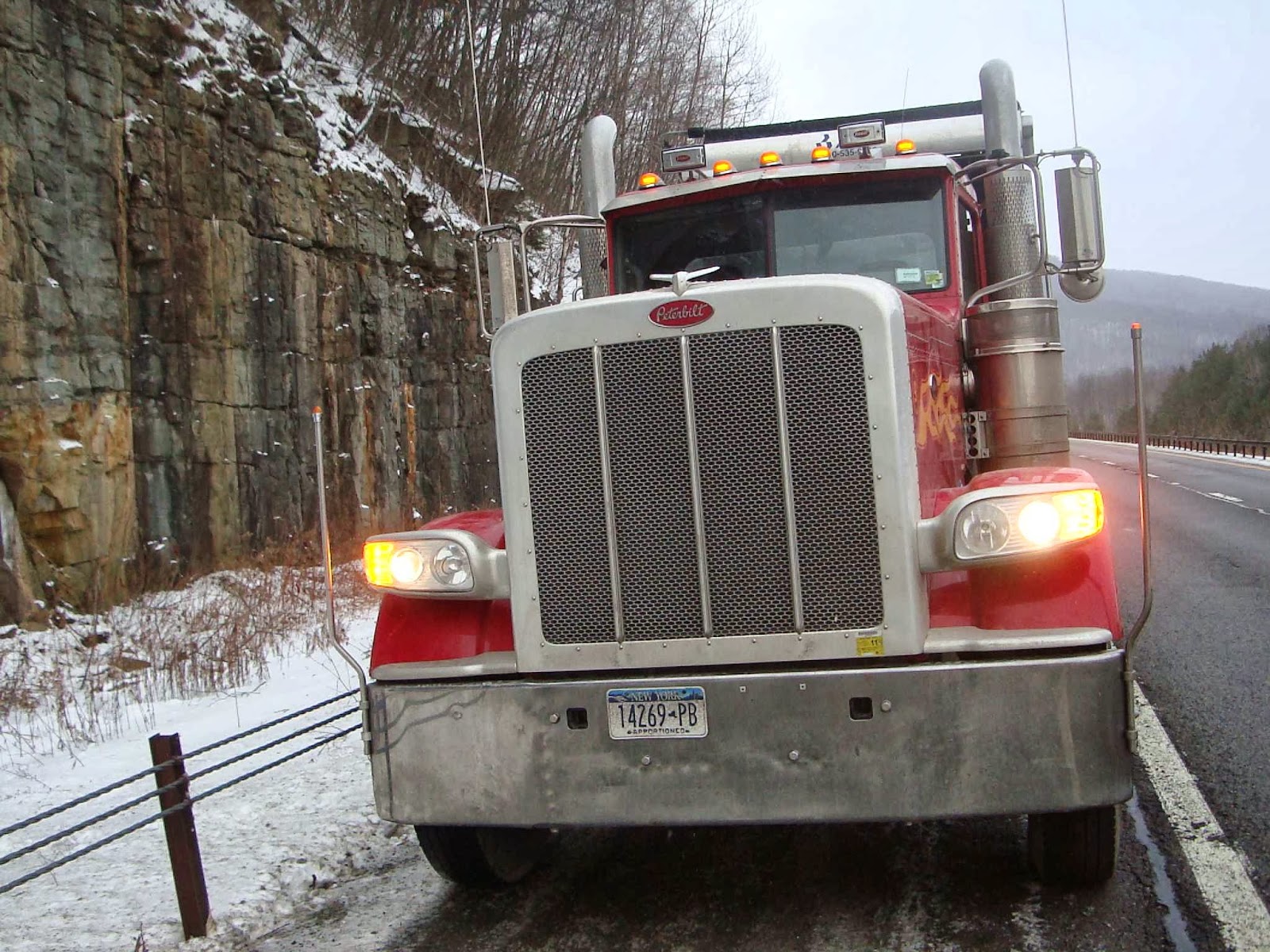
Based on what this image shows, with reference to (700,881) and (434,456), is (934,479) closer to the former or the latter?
(700,881)

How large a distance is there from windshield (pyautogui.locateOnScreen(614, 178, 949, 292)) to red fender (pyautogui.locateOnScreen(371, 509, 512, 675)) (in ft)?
7.15

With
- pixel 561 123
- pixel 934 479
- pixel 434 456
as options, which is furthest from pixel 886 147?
pixel 561 123

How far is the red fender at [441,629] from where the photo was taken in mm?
4332

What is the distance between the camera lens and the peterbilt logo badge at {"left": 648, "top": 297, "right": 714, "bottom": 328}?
13.1ft

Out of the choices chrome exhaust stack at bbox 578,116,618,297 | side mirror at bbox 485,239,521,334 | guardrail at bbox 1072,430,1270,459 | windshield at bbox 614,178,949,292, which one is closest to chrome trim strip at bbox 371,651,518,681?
side mirror at bbox 485,239,521,334

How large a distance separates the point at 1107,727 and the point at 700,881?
66.4 inches

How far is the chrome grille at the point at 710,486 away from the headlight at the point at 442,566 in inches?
9.8

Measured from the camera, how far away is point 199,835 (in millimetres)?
5672

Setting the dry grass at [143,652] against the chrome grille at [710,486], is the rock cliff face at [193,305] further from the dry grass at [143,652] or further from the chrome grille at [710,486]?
the chrome grille at [710,486]

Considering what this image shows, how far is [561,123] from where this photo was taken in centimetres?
2647

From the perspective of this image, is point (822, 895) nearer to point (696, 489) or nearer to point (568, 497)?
point (696, 489)

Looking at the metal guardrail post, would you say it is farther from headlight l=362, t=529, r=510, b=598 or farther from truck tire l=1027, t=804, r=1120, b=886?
truck tire l=1027, t=804, r=1120, b=886

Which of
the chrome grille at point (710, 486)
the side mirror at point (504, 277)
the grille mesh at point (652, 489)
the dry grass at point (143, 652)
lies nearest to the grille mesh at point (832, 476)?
the chrome grille at point (710, 486)

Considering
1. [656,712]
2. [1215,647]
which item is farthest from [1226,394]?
[656,712]
